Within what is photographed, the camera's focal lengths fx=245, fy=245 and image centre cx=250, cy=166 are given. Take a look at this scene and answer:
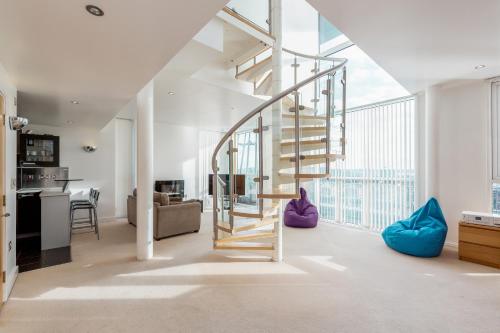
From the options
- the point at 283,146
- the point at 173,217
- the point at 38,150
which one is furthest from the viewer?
the point at 38,150

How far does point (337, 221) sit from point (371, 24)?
188 inches

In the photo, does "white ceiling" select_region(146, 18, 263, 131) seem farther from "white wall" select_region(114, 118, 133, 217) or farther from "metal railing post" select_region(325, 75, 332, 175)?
"metal railing post" select_region(325, 75, 332, 175)

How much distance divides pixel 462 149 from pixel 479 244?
4.87ft

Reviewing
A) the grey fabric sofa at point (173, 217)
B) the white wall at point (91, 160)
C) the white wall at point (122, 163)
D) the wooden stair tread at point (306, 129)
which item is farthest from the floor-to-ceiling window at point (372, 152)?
the white wall at point (91, 160)

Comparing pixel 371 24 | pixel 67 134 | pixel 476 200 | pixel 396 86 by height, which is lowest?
pixel 476 200

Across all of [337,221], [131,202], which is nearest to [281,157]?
[337,221]

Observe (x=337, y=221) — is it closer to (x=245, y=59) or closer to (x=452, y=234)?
(x=452, y=234)

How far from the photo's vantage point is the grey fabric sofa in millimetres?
4613

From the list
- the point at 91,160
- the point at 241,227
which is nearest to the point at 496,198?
the point at 241,227

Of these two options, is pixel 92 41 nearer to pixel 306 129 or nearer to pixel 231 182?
pixel 231 182

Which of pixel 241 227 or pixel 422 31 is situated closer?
pixel 422 31

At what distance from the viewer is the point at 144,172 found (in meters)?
3.61

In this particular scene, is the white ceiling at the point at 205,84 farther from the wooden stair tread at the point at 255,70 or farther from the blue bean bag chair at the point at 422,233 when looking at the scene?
the blue bean bag chair at the point at 422,233

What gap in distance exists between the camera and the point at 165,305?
2385mm
